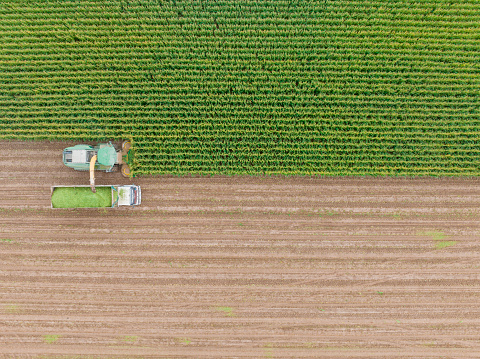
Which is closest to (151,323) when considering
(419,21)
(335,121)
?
(335,121)

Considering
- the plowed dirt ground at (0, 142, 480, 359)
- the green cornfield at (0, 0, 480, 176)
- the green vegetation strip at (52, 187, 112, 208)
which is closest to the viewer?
the green vegetation strip at (52, 187, 112, 208)

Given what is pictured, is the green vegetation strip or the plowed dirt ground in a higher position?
the green vegetation strip

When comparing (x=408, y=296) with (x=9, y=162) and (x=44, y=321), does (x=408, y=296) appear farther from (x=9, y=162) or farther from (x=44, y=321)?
(x=9, y=162)

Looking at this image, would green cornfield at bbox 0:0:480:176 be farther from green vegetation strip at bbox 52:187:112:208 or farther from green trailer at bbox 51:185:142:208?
green vegetation strip at bbox 52:187:112:208

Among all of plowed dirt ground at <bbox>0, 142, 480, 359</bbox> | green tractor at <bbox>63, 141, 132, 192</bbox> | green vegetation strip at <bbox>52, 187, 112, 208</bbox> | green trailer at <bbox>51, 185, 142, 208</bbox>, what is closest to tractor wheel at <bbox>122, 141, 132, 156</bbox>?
green tractor at <bbox>63, 141, 132, 192</bbox>

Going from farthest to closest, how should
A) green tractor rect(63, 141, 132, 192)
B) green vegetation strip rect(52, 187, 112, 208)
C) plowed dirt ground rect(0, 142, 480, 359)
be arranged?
1. plowed dirt ground rect(0, 142, 480, 359)
2. green vegetation strip rect(52, 187, 112, 208)
3. green tractor rect(63, 141, 132, 192)

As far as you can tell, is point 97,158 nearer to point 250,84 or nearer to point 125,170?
point 125,170

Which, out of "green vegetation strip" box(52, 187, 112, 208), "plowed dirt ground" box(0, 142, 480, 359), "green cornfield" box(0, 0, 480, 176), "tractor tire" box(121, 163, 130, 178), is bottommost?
"plowed dirt ground" box(0, 142, 480, 359)

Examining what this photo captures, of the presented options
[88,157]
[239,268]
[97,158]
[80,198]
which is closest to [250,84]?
[97,158]
